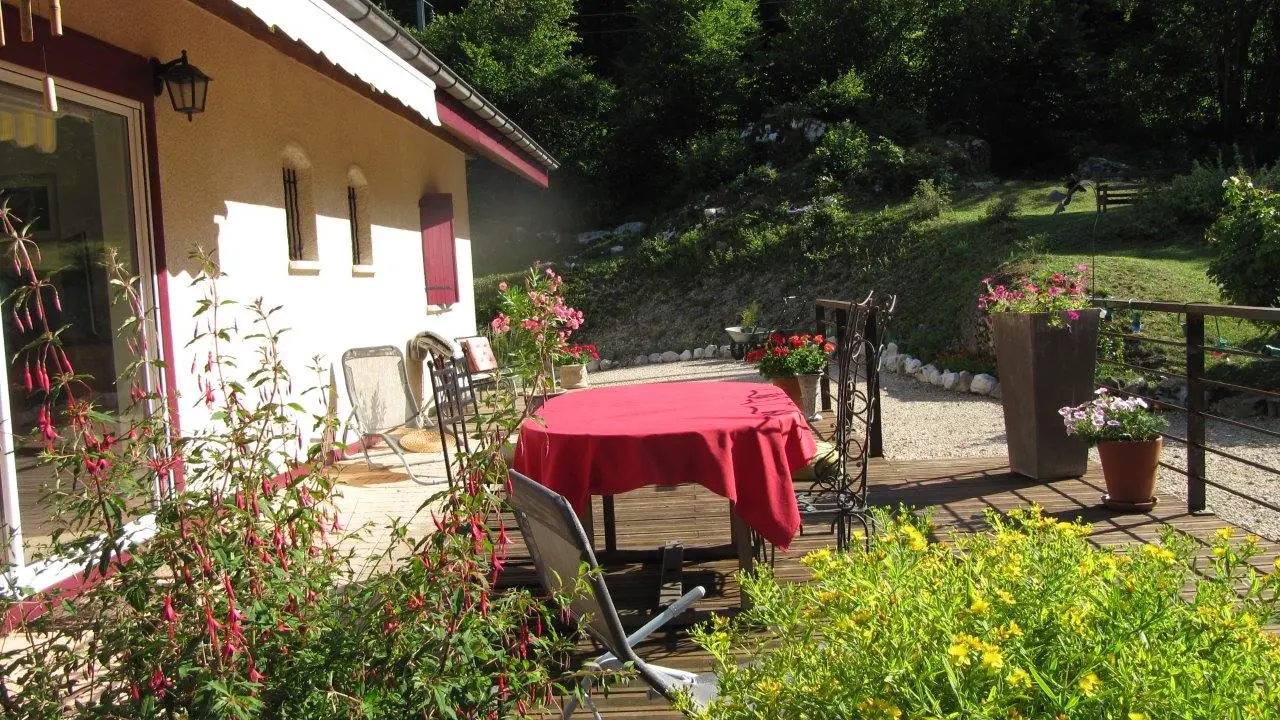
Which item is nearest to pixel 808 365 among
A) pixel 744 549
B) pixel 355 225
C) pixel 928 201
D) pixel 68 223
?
pixel 355 225

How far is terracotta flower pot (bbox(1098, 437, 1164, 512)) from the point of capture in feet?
16.1

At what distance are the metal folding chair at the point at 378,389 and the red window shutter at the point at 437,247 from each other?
6.82 ft

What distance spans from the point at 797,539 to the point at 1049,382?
184 centimetres

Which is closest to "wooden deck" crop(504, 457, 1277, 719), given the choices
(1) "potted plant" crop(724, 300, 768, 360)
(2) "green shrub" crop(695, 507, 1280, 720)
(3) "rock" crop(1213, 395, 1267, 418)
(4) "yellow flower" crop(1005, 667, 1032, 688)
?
(2) "green shrub" crop(695, 507, 1280, 720)

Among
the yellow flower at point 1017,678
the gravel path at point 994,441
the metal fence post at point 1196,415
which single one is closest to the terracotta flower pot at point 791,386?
the gravel path at point 994,441

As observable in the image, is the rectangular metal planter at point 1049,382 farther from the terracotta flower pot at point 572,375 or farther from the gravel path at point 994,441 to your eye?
the terracotta flower pot at point 572,375

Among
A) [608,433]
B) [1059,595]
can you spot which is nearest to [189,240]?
[608,433]

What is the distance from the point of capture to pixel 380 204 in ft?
29.1

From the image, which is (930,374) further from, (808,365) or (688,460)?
(688,460)

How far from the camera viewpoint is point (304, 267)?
6867 millimetres

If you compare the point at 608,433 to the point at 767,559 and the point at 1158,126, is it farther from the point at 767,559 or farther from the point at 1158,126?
the point at 1158,126

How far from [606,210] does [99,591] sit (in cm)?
2528

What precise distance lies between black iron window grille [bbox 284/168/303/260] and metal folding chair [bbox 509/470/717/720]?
5.11 meters

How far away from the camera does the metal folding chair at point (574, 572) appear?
213 cm
